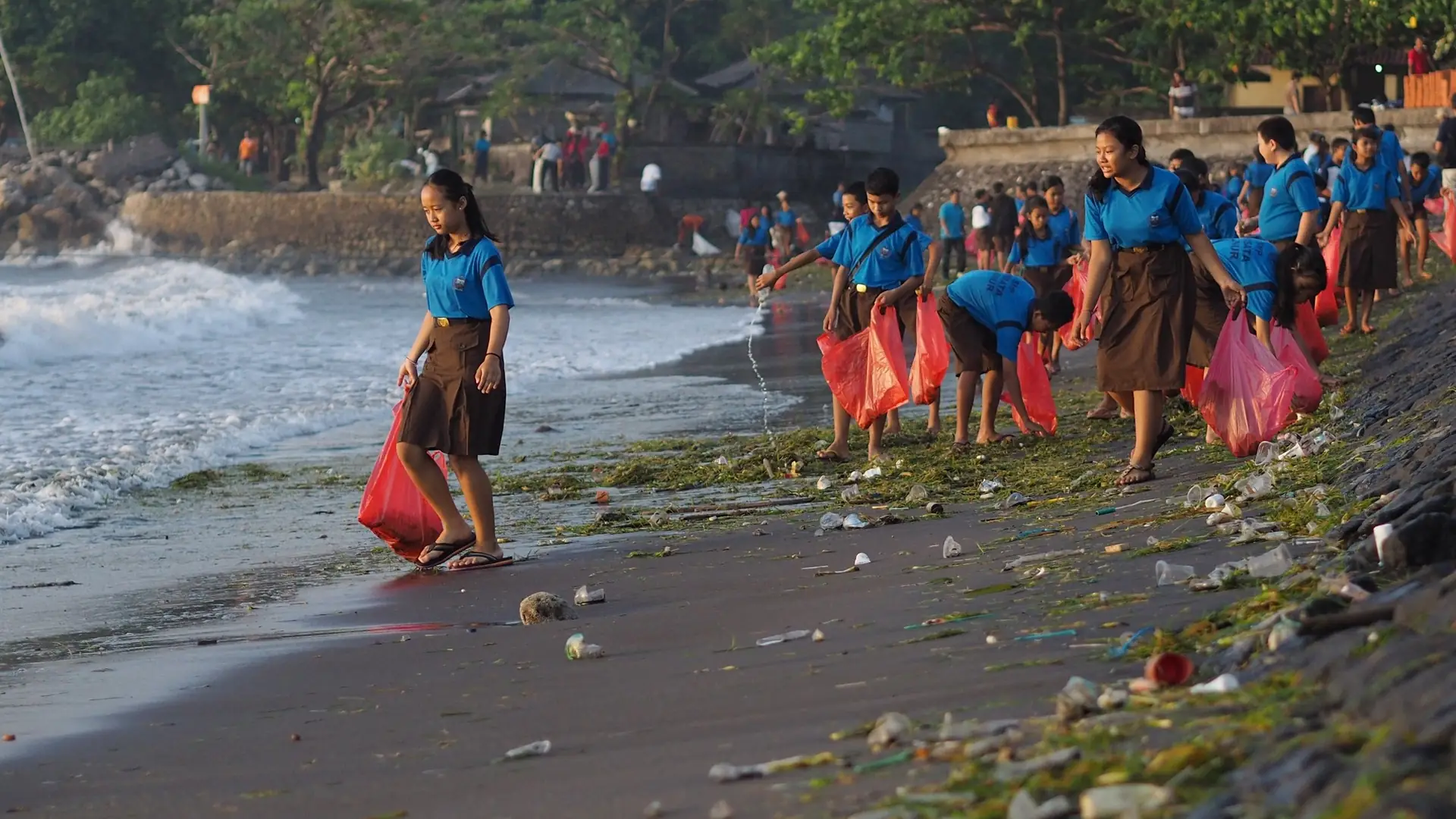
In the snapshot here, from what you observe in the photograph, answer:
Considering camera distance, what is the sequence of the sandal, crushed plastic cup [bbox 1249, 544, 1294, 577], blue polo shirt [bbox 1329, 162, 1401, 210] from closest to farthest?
1. crushed plastic cup [bbox 1249, 544, 1294, 577]
2. the sandal
3. blue polo shirt [bbox 1329, 162, 1401, 210]

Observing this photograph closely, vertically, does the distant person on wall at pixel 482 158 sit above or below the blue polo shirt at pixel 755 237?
above

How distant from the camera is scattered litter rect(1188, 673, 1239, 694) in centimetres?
370

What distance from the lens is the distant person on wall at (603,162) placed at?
48281 millimetres

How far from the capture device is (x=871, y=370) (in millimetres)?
10133

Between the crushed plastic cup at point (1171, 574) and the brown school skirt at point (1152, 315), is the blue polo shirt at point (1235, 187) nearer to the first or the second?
the brown school skirt at point (1152, 315)

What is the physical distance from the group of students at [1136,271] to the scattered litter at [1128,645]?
3.44 meters

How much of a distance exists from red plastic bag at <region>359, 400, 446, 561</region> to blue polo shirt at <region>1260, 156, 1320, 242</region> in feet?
19.1

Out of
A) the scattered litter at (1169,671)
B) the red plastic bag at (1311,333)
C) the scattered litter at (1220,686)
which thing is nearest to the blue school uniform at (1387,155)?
the red plastic bag at (1311,333)

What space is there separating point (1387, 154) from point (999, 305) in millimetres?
6354

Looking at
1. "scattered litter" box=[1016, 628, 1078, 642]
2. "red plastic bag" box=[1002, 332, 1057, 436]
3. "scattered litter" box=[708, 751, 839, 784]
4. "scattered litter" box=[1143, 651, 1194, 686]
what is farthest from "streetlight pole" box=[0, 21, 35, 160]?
"scattered litter" box=[1143, 651, 1194, 686]

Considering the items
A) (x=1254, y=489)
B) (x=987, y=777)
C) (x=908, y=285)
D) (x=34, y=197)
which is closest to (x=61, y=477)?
(x=908, y=285)

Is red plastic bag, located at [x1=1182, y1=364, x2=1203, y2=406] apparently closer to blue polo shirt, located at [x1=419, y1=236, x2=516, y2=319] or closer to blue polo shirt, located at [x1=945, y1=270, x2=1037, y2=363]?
blue polo shirt, located at [x1=945, y1=270, x2=1037, y2=363]

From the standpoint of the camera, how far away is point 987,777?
3428mm

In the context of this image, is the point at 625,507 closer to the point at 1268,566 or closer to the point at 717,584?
the point at 717,584
